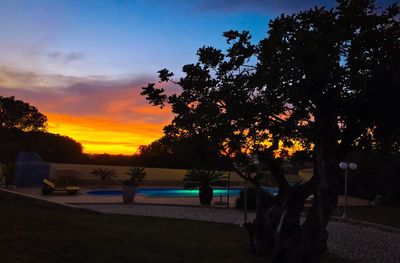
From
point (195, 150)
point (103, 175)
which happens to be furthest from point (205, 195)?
point (195, 150)

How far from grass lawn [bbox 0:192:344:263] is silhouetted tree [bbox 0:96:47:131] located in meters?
35.9

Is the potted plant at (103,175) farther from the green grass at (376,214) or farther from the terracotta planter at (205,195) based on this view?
the green grass at (376,214)

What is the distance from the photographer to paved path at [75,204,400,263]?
1219 cm

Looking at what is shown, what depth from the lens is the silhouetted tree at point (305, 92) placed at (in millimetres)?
6676

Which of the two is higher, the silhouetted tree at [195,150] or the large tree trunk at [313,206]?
the silhouetted tree at [195,150]

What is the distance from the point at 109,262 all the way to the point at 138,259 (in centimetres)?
72

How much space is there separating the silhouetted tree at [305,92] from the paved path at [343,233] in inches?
165

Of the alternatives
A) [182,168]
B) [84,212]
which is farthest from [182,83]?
[182,168]

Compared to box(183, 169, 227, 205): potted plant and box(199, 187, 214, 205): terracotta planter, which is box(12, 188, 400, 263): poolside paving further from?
box(183, 169, 227, 205): potted plant

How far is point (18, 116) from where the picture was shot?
4888 centimetres

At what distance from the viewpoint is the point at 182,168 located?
38.6 m

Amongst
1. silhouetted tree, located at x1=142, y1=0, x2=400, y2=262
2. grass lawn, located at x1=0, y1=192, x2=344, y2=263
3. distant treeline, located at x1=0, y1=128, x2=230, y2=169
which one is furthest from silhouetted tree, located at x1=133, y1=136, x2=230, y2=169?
distant treeline, located at x1=0, y1=128, x2=230, y2=169

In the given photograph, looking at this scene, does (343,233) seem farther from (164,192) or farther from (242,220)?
(164,192)

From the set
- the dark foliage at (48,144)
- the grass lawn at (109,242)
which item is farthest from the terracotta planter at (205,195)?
the dark foliage at (48,144)
